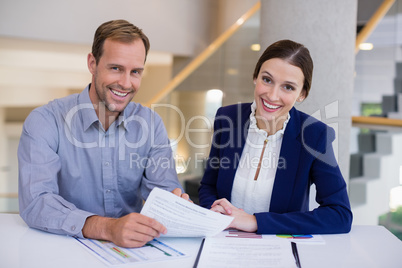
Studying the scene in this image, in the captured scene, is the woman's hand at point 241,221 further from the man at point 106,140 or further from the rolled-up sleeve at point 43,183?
the rolled-up sleeve at point 43,183

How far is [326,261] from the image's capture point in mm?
1435

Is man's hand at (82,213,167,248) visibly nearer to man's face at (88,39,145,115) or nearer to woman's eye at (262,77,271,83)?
man's face at (88,39,145,115)

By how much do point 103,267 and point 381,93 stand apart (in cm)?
412

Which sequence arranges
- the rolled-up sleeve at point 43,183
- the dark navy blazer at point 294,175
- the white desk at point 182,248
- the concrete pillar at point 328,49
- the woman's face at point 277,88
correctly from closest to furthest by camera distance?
the white desk at point 182,248 < the rolled-up sleeve at point 43,183 < the dark navy blazer at point 294,175 < the woman's face at point 277,88 < the concrete pillar at point 328,49

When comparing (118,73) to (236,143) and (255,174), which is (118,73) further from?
(255,174)

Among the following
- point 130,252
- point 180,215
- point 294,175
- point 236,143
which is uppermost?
point 236,143

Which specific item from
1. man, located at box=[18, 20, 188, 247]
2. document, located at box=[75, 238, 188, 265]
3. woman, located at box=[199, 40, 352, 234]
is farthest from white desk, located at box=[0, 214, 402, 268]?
man, located at box=[18, 20, 188, 247]

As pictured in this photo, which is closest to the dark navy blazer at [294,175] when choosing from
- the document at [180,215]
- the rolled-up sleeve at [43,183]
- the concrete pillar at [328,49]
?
the document at [180,215]

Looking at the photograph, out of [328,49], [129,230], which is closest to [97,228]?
[129,230]

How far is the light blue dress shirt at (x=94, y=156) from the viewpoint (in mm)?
1854

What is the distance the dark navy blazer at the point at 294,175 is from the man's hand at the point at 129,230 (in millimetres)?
418

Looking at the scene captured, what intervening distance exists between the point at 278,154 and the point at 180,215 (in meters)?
0.71

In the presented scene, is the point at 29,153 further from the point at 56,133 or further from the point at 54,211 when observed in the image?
the point at 54,211

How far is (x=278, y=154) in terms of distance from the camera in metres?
2.06
